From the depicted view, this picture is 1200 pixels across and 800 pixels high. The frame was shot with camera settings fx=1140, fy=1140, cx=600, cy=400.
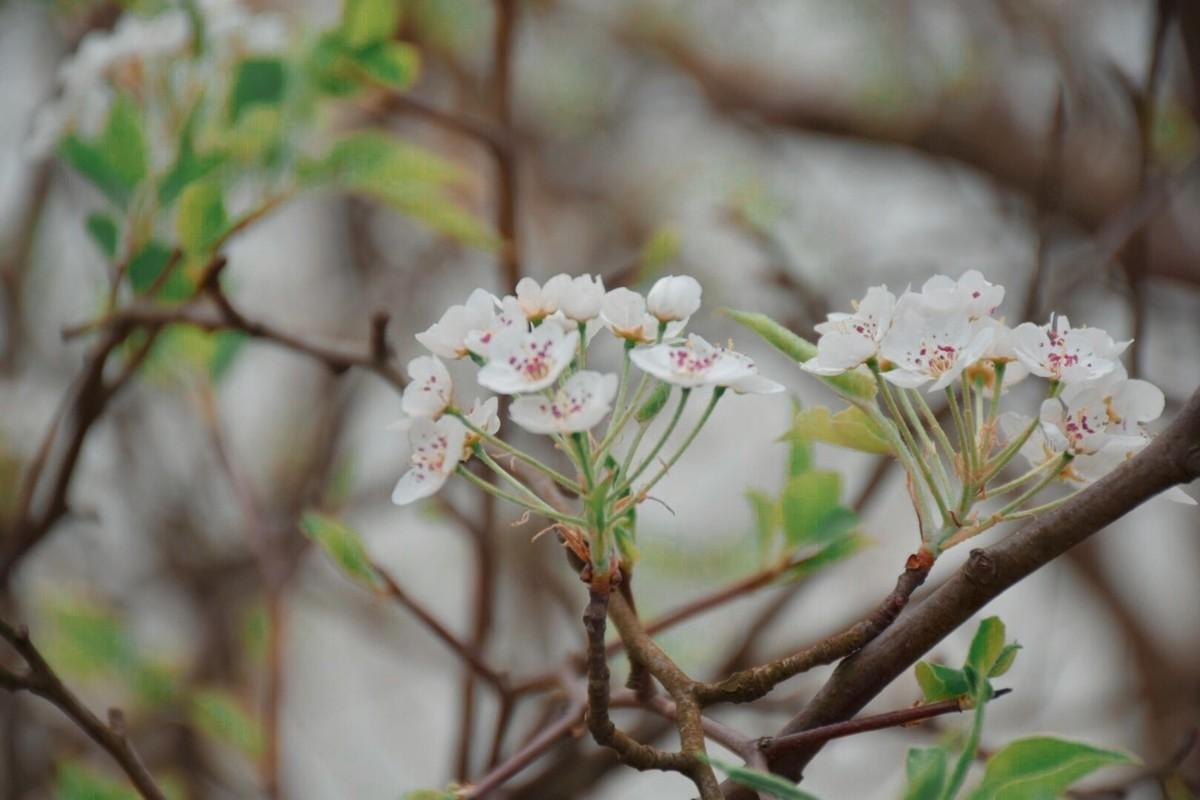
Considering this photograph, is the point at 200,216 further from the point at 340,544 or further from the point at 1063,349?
the point at 1063,349

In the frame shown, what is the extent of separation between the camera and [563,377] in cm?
32

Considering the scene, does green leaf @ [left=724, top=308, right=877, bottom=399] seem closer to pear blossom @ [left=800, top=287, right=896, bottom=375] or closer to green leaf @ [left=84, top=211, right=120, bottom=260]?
pear blossom @ [left=800, top=287, right=896, bottom=375]

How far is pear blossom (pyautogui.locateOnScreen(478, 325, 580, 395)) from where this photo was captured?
0.30m

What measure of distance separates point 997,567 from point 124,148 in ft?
1.65

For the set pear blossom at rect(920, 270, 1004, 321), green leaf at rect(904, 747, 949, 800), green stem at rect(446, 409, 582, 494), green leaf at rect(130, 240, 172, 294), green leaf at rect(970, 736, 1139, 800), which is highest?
pear blossom at rect(920, 270, 1004, 321)

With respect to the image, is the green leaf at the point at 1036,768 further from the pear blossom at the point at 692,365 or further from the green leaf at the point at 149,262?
the green leaf at the point at 149,262

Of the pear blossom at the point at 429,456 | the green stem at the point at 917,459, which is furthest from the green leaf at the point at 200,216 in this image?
the green stem at the point at 917,459

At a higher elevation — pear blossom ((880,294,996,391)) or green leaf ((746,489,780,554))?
pear blossom ((880,294,996,391))

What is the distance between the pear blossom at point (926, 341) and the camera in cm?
32

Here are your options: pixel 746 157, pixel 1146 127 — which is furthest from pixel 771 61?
pixel 1146 127

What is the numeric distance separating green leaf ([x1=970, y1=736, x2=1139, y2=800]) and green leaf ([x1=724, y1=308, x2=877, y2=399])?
0.35 ft

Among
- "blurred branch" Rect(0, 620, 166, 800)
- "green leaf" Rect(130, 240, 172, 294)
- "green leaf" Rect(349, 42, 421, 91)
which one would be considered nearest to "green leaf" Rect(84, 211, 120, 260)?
"green leaf" Rect(130, 240, 172, 294)

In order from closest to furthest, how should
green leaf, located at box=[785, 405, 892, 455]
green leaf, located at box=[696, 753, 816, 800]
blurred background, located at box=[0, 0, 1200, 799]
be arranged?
1. green leaf, located at box=[696, 753, 816, 800]
2. green leaf, located at box=[785, 405, 892, 455]
3. blurred background, located at box=[0, 0, 1200, 799]

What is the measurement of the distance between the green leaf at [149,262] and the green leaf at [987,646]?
0.44 m
